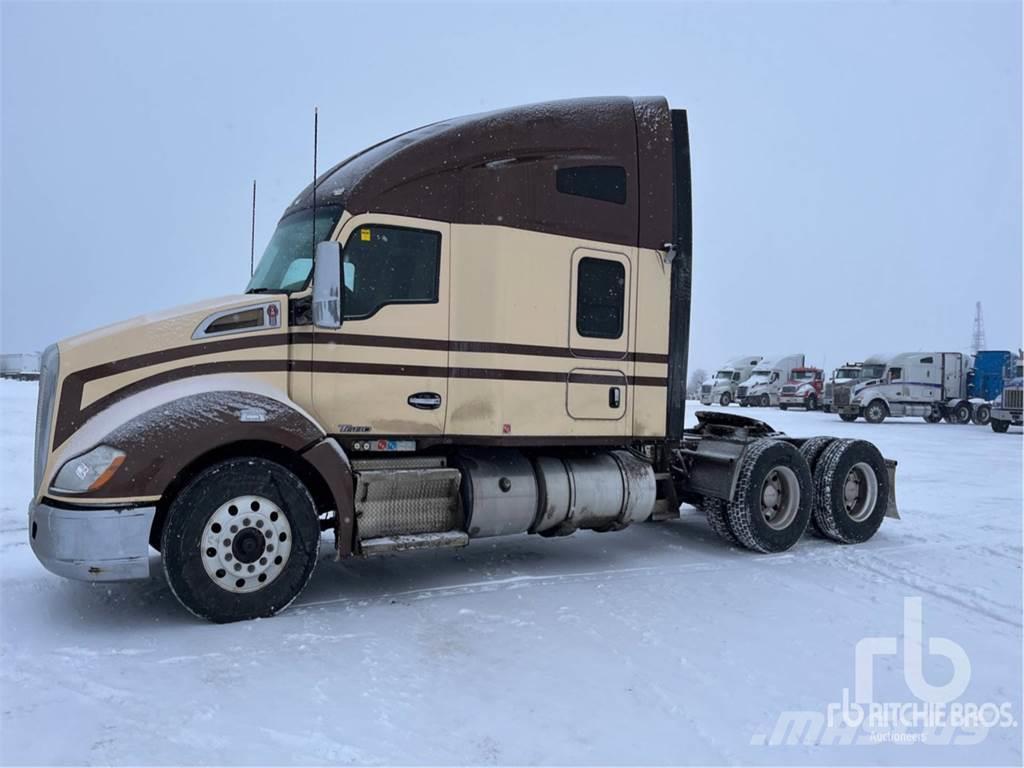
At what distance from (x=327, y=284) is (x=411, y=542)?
202cm

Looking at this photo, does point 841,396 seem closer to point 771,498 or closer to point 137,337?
point 771,498

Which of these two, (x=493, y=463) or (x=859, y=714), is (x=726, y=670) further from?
(x=493, y=463)

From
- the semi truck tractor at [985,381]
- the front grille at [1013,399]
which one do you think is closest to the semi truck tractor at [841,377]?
the semi truck tractor at [985,381]

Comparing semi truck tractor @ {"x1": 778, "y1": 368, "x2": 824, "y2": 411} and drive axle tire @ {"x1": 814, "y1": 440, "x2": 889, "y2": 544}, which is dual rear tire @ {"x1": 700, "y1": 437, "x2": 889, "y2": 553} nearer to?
drive axle tire @ {"x1": 814, "y1": 440, "x2": 889, "y2": 544}

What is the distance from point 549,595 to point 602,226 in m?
3.21

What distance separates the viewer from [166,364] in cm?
550

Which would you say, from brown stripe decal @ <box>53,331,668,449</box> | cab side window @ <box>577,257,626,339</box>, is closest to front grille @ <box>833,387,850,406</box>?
cab side window @ <box>577,257,626,339</box>

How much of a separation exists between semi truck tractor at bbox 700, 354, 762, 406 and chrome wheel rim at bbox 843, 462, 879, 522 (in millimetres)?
37362

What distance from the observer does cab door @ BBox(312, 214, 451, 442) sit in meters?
6.00

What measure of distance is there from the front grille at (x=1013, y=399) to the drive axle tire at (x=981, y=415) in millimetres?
5024

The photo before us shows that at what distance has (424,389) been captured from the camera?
630 cm

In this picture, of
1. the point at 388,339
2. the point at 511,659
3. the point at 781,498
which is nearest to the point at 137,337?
the point at 388,339

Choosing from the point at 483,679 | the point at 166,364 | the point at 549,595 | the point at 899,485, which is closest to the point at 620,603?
the point at 549,595

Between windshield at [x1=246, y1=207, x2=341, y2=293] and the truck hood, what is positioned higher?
windshield at [x1=246, y1=207, x2=341, y2=293]
